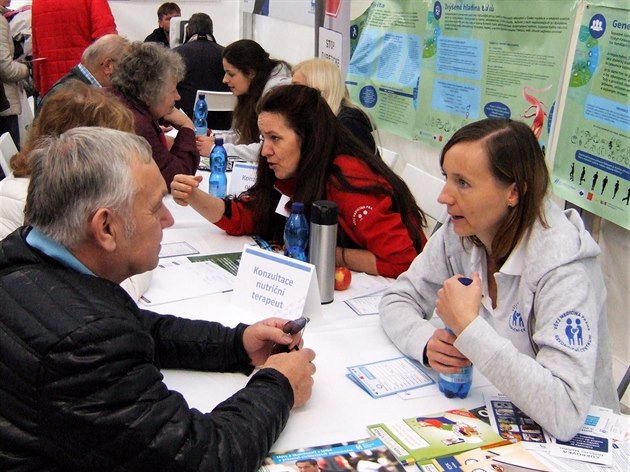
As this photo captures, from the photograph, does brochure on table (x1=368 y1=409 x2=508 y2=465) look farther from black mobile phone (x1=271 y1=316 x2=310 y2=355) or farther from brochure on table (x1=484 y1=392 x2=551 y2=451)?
black mobile phone (x1=271 y1=316 x2=310 y2=355)

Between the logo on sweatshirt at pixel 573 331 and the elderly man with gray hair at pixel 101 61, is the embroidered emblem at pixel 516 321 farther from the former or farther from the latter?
the elderly man with gray hair at pixel 101 61

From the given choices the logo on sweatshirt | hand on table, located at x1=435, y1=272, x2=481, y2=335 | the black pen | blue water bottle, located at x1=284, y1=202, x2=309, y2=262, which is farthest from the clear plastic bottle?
the black pen

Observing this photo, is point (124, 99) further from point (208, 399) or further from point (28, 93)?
point (28, 93)

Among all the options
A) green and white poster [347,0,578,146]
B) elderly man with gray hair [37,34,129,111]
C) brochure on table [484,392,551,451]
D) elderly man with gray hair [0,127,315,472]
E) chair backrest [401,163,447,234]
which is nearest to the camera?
elderly man with gray hair [0,127,315,472]

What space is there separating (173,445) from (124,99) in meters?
2.34

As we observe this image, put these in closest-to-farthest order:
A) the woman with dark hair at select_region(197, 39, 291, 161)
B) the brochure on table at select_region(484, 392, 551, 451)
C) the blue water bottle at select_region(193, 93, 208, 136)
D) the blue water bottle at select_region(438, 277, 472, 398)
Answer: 1. the brochure on table at select_region(484, 392, 551, 451)
2. the blue water bottle at select_region(438, 277, 472, 398)
3. the woman with dark hair at select_region(197, 39, 291, 161)
4. the blue water bottle at select_region(193, 93, 208, 136)

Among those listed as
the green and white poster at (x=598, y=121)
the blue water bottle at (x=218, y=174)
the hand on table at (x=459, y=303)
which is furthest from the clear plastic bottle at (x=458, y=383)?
the blue water bottle at (x=218, y=174)

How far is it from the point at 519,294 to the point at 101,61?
2766 millimetres

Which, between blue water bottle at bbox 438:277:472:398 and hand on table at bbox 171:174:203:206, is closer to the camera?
blue water bottle at bbox 438:277:472:398

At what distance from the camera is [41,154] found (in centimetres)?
115

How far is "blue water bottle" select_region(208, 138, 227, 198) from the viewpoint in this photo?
2996 millimetres

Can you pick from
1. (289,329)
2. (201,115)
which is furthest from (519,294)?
(201,115)

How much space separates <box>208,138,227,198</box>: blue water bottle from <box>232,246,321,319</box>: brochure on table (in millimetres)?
1178

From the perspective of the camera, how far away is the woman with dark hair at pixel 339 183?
7.29 feet
